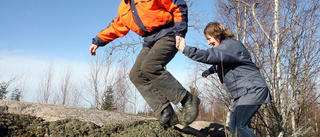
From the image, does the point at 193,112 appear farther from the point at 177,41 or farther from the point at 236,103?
the point at 177,41

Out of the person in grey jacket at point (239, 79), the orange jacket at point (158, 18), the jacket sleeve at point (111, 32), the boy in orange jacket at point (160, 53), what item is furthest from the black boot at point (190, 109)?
the jacket sleeve at point (111, 32)

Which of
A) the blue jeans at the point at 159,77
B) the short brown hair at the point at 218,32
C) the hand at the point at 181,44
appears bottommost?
the blue jeans at the point at 159,77

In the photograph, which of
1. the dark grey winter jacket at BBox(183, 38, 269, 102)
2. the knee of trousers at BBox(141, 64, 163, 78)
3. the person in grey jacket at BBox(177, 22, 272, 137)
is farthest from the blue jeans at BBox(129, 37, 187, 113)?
the dark grey winter jacket at BBox(183, 38, 269, 102)

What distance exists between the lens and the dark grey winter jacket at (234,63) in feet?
7.70

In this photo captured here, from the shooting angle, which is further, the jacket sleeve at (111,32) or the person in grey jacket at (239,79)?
the jacket sleeve at (111,32)

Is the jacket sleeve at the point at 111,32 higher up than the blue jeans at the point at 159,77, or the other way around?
the jacket sleeve at the point at 111,32

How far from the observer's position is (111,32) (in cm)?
326

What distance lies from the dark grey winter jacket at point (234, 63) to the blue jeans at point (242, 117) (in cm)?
15

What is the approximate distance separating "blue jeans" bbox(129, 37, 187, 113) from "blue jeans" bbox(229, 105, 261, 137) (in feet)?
2.11

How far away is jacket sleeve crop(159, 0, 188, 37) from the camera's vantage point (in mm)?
2593

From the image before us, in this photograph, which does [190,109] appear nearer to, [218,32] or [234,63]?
[234,63]

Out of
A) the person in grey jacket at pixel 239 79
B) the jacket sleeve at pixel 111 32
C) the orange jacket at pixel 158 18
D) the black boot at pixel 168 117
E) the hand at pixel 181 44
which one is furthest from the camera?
the jacket sleeve at pixel 111 32

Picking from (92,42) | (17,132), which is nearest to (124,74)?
(92,42)

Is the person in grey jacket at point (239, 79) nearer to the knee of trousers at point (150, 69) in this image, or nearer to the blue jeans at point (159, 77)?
the blue jeans at point (159, 77)
